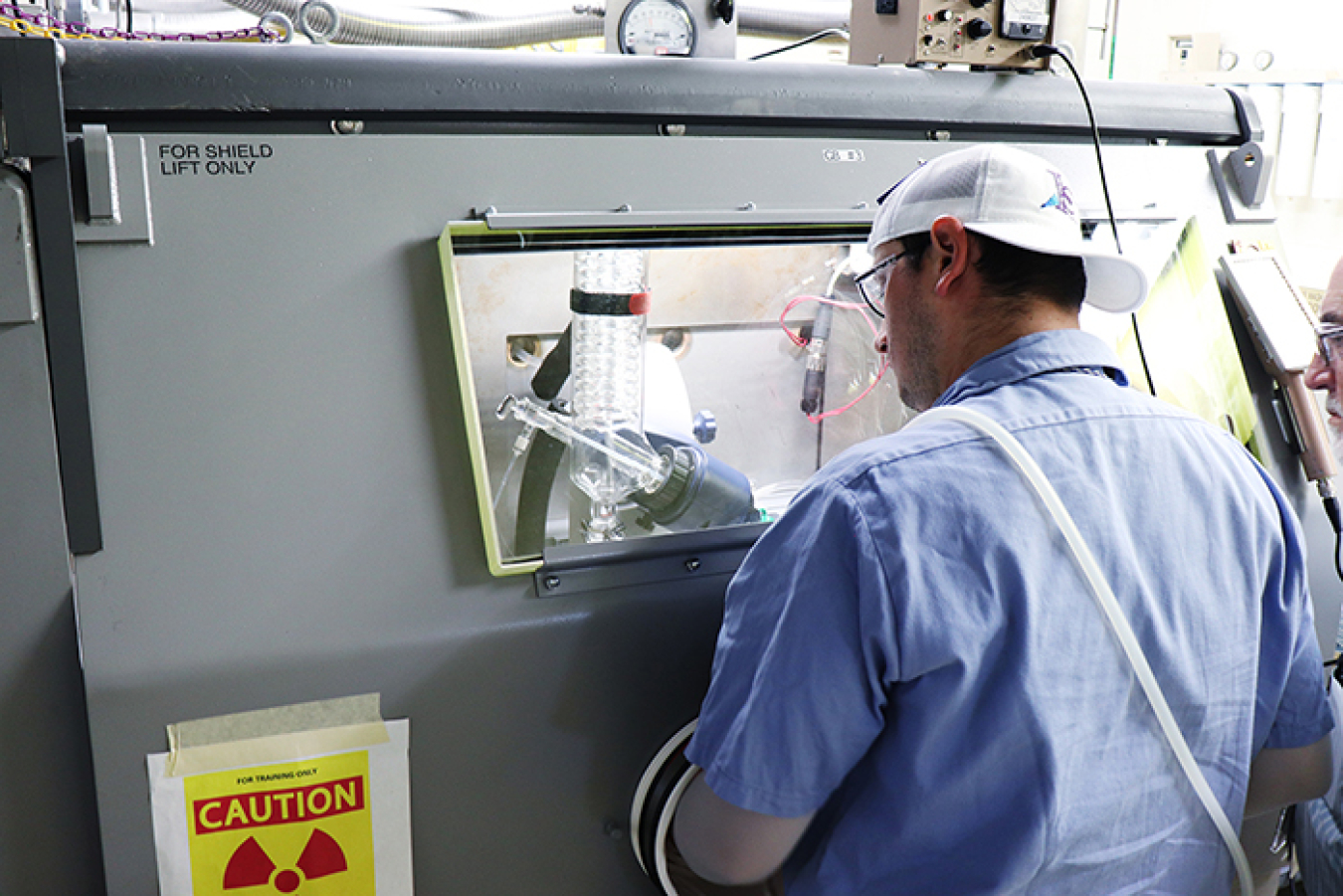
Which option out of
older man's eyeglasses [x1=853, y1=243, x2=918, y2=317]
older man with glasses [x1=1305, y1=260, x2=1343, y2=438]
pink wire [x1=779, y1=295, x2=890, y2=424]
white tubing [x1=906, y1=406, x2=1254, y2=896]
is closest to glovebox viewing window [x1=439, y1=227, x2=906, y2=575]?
pink wire [x1=779, y1=295, x2=890, y2=424]

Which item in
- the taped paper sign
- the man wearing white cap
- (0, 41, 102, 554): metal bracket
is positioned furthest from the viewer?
the taped paper sign

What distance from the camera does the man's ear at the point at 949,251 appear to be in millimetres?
1019

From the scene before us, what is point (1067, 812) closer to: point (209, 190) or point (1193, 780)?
point (1193, 780)

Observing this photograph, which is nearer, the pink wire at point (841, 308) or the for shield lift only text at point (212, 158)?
the for shield lift only text at point (212, 158)

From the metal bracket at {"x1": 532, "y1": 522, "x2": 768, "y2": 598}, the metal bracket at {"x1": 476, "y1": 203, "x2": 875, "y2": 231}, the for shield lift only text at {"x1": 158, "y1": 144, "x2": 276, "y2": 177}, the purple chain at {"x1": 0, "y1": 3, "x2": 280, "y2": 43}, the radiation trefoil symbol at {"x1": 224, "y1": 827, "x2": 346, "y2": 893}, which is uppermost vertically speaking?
the purple chain at {"x1": 0, "y1": 3, "x2": 280, "y2": 43}

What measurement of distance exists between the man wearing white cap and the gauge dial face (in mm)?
477

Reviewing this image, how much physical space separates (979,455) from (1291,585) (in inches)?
17.9

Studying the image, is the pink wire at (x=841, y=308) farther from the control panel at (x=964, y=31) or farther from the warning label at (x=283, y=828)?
the warning label at (x=283, y=828)

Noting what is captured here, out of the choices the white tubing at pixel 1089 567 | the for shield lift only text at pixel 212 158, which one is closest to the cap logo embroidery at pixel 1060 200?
the white tubing at pixel 1089 567

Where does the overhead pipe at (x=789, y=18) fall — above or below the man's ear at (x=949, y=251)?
above

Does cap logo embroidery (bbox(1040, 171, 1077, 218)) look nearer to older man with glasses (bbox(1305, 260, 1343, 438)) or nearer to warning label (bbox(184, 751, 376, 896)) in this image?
warning label (bbox(184, 751, 376, 896))

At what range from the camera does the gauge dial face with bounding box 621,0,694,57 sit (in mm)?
1397

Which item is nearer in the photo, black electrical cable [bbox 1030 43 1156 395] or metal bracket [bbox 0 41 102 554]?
metal bracket [bbox 0 41 102 554]

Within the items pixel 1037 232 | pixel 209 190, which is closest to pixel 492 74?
pixel 209 190
